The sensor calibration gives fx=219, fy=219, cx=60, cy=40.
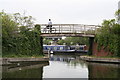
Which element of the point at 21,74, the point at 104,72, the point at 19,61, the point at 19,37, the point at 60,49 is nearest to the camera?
the point at 21,74

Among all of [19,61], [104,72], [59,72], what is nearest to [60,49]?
[19,61]

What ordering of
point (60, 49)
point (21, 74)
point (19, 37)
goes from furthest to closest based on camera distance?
1. point (60, 49)
2. point (19, 37)
3. point (21, 74)

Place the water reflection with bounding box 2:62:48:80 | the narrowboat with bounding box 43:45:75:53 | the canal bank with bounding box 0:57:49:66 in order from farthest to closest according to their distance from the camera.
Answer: the narrowboat with bounding box 43:45:75:53
the canal bank with bounding box 0:57:49:66
the water reflection with bounding box 2:62:48:80

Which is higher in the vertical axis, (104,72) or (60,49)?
(60,49)

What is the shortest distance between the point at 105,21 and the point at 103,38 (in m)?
2.69

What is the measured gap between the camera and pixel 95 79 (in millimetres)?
16266

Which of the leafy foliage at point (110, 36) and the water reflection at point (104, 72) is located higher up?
the leafy foliage at point (110, 36)

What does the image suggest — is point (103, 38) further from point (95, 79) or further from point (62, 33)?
point (95, 79)

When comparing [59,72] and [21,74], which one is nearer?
[21,74]

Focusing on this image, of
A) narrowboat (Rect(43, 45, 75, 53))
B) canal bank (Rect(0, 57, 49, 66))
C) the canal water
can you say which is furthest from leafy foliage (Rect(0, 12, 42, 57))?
narrowboat (Rect(43, 45, 75, 53))

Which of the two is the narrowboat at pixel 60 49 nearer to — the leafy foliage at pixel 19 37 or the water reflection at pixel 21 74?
the leafy foliage at pixel 19 37

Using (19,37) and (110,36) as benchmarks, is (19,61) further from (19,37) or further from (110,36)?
(110,36)

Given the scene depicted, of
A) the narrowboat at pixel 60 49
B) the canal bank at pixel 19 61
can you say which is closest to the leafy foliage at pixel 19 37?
the canal bank at pixel 19 61

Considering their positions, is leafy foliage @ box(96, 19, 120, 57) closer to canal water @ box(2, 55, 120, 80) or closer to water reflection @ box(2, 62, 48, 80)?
canal water @ box(2, 55, 120, 80)
